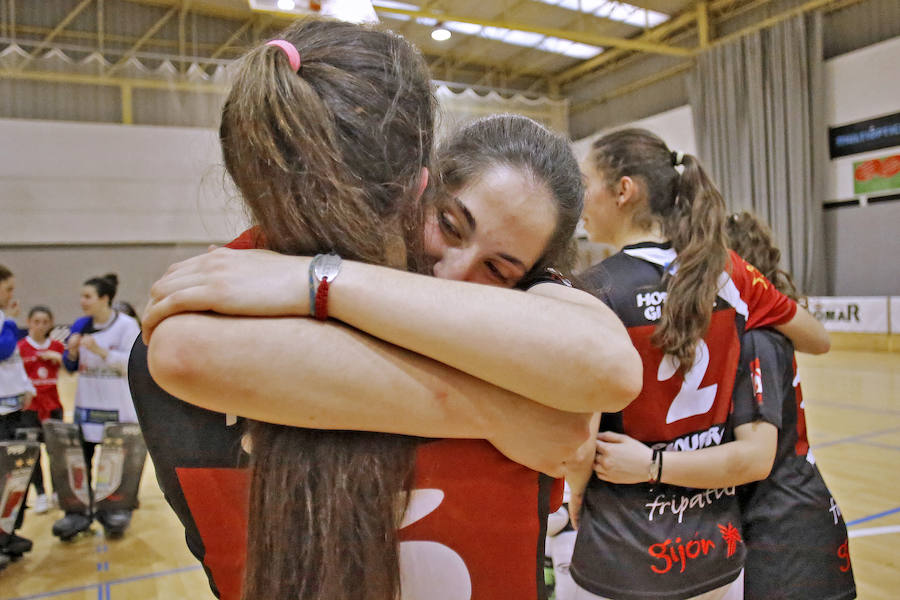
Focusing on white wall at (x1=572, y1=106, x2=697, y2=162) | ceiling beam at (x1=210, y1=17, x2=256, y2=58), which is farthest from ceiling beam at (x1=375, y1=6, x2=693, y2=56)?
ceiling beam at (x1=210, y1=17, x2=256, y2=58)

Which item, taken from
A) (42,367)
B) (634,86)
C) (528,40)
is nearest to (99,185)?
(42,367)

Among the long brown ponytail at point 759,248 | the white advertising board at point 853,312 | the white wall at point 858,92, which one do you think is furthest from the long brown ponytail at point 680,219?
the white wall at point 858,92

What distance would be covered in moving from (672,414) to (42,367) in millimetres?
4966

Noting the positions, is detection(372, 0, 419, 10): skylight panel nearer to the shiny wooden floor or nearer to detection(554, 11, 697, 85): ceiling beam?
detection(554, 11, 697, 85): ceiling beam

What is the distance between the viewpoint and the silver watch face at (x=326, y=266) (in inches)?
26.8

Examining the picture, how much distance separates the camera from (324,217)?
2.39 ft

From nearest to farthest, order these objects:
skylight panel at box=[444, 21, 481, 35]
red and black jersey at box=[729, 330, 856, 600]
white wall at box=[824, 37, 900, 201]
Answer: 1. red and black jersey at box=[729, 330, 856, 600]
2. white wall at box=[824, 37, 900, 201]
3. skylight panel at box=[444, 21, 481, 35]

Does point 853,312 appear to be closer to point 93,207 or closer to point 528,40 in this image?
point 528,40

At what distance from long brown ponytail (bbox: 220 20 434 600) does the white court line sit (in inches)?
150

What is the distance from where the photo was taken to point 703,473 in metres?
1.50

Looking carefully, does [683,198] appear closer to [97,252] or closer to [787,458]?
[787,458]

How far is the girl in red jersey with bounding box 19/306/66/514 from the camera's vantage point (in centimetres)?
487

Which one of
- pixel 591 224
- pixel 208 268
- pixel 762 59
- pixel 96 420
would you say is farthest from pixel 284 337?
pixel 762 59

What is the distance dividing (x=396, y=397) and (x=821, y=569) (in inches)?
59.4
